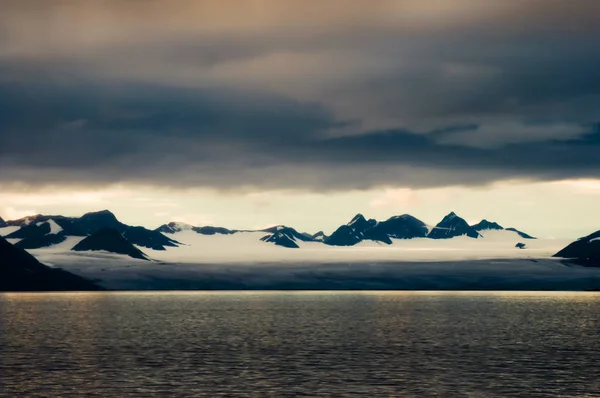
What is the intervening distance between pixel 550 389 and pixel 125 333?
116 meters

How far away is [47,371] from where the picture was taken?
113 meters

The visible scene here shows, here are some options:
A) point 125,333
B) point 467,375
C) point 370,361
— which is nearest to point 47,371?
point 370,361

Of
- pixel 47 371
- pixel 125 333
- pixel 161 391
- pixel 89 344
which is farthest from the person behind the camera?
pixel 125 333

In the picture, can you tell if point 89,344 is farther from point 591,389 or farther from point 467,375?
point 591,389

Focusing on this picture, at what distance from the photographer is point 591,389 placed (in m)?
95.8

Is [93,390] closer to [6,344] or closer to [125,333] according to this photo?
[6,344]

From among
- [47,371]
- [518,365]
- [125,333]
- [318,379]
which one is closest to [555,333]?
[518,365]

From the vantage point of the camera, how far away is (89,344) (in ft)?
520

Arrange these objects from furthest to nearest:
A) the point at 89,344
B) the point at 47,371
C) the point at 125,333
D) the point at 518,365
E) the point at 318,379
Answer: the point at 125,333 < the point at 89,344 < the point at 518,365 < the point at 47,371 < the point at 318,379

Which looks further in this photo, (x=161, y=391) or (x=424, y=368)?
(x=424, y=368)

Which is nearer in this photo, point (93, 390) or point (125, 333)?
point (93, 390)

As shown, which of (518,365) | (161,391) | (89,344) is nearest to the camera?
(161,391)

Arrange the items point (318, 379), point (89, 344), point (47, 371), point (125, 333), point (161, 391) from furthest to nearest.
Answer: point (125, 333) → point (89, 344) → point (47, 371) → point (318, 379) → point (161, 391)

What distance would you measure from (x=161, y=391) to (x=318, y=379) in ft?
64.4
